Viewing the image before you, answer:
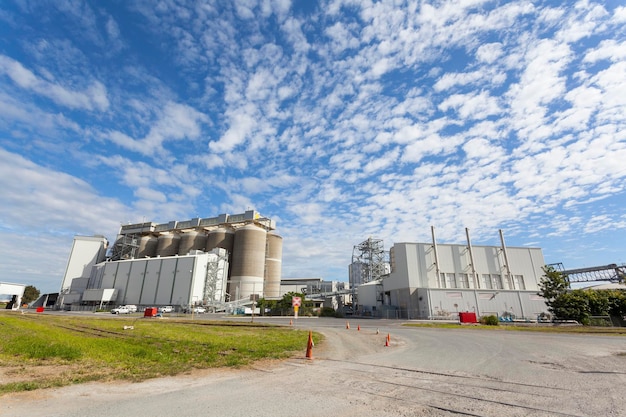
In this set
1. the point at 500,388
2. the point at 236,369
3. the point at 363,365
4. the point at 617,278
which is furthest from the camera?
the point at 617,278

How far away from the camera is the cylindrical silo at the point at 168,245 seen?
104 metres

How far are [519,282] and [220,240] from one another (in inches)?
3110

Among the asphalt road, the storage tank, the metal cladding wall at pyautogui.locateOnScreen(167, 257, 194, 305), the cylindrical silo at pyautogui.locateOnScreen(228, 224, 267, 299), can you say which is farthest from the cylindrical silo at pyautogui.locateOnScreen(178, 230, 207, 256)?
the asphalt road

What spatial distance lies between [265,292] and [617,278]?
90454 millimetres

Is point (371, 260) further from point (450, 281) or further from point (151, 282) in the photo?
point (151, 282)

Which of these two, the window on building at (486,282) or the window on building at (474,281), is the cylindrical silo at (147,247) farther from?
the window on building at (486,282)

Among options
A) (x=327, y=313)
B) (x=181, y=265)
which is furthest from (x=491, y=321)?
(x=181, y=265)

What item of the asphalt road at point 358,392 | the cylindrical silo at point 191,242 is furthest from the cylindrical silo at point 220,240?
the asphalt road at point 358,392

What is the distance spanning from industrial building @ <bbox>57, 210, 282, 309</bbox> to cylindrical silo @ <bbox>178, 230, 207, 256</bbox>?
309mm

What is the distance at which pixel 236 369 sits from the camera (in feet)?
33.3

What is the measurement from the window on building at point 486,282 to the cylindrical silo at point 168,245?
89.8 meters

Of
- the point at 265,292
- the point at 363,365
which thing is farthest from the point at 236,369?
the point at 265,292

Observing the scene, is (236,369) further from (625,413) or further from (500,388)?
(625,413)

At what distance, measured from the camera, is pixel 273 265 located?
99.1m
